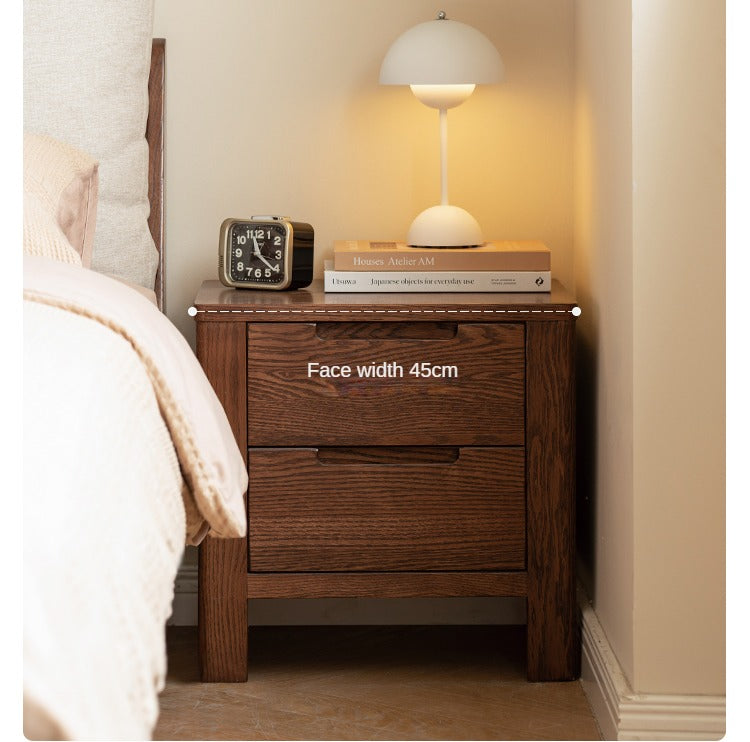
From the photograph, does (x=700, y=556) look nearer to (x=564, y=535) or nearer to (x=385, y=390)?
(x=564, y=535)

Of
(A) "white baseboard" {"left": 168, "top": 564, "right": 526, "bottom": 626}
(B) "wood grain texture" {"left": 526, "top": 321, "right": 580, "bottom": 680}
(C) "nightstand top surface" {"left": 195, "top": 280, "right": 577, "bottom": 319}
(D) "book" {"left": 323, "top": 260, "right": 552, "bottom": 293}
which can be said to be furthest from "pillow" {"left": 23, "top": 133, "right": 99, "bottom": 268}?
(A) "white baseboard" {"left": 168, "top": 564, "right": 526, "bottom": 626}

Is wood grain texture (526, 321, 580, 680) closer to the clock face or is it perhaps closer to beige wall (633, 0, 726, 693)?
beige wall (633, 0, 726, 693)

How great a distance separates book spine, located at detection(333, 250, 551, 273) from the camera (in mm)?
1938

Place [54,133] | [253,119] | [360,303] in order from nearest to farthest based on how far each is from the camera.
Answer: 1. [360,303]
2. [54,133]
3. [253,119]

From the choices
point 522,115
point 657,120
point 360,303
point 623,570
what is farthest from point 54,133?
point 623,570

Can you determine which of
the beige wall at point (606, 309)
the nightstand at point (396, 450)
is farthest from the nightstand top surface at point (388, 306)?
the beige wall at point (606, 309)

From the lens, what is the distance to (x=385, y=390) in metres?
1.83

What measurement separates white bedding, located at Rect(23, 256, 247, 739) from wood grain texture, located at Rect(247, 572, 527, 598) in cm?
66

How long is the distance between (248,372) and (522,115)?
0.76 m

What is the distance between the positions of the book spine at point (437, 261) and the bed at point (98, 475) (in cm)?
48

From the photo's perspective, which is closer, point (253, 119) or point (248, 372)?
point (248, 372)

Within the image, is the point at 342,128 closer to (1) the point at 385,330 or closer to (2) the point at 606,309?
(1) the point at 385,330

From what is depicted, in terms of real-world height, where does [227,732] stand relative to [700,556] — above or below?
below

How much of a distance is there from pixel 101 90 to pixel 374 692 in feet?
3.70
